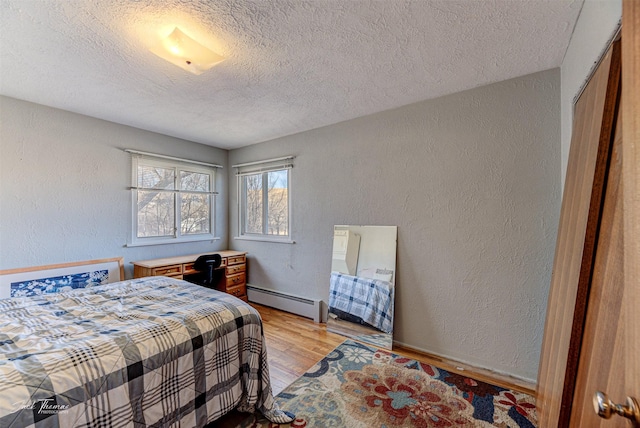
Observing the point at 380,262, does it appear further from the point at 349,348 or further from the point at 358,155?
the point at 358,155

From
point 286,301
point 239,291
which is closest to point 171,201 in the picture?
point 239,291

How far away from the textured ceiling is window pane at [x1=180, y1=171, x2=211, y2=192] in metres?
1.17

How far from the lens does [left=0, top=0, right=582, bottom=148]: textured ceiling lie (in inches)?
53.8

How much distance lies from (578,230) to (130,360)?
2139mm

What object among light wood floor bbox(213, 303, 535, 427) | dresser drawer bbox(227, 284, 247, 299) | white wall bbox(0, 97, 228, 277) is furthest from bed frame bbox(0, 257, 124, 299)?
light wood floor bbox(213, 303, 535, 427)

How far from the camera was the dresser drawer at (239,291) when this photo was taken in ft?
12.2

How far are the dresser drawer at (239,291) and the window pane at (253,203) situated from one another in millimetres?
859

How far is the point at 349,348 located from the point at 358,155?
203 centimetres

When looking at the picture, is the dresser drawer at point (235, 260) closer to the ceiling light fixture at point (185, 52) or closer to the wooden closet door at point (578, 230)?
the ceiling light fixture at point (185, 52)

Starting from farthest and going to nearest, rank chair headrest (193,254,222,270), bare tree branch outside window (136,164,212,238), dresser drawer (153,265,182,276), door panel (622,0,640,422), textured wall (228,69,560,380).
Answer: bare tree branch outside window (136,164,212,238)
chair headrest (193,254,222,270)
dresser drawer (153,265,182,276)
textured wall (228,69,560,380)
door panel (622,0,640,422)

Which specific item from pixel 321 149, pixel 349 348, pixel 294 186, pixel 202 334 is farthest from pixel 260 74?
pixel 349 348

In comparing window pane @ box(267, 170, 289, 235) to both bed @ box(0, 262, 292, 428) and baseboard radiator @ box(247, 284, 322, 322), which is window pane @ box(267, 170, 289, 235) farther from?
bed @ box(0, 262, 292, 428)

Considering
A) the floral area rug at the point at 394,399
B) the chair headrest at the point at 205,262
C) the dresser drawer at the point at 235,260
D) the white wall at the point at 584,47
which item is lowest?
the floral area rug at the point at 394,399

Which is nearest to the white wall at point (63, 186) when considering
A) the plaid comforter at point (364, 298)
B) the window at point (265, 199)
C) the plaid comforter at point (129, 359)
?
the plaid comforter at point (129, 359)
